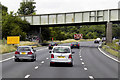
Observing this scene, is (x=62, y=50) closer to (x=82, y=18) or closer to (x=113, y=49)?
(x=113, y=49)

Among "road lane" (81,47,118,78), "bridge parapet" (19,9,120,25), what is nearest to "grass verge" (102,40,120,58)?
"road lane" (81,47,118,78)

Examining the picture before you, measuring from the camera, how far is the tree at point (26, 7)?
14709 cm

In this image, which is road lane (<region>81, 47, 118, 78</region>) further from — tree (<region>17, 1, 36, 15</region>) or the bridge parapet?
tree (<region>17, 1, 36, 15</region>)

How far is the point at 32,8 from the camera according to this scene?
149 metres

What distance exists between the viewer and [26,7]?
486 ft

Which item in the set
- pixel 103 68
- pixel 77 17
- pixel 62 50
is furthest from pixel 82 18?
pixel 103 68

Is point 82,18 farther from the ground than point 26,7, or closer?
closer

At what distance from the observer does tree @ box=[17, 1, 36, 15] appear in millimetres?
147087

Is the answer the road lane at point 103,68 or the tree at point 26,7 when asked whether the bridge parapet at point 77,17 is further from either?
the tree at point 26,7

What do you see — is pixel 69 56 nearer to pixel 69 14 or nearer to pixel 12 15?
pixel 69 14

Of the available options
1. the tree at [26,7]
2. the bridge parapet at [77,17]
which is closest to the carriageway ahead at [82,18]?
the bridge parapet at [77,17]

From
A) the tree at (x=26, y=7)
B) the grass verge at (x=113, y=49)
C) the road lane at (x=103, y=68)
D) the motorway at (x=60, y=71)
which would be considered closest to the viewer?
the motorway at (x=60, y=71)

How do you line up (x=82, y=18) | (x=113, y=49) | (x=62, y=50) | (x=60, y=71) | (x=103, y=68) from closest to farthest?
(x=60, y=71), (x=103, y=68), (x=62, y=50), (x=113, y=49), (x=82, y=18)

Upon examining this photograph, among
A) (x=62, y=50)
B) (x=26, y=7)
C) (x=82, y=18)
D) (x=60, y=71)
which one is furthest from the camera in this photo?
(x=26, y=7)
